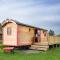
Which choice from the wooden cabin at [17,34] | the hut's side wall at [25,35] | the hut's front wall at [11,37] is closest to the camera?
the hut's front wall at [11,37]

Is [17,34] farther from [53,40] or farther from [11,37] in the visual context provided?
[53,40]

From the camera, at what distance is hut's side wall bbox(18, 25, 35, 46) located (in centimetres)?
2951

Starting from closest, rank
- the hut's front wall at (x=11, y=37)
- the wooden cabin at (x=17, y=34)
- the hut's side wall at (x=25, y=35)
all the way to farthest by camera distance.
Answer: the hut's front wall at (x=11, y=37) → the wooden cabin at (x=17, y=34) → the hut's side wall at (x=25, y=35)

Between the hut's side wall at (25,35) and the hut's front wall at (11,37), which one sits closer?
the hut's front wall at (11,37)

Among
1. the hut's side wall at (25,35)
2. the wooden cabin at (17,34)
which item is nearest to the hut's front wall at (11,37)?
the wooden cabin at (17,34)

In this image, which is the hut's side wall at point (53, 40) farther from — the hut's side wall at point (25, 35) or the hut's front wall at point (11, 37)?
the hut's front wall at point (11, 37)

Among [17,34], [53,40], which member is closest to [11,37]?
[17,34]

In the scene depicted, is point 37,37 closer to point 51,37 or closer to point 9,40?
point 51,37

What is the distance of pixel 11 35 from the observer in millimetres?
29266

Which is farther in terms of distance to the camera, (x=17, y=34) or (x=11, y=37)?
(x=11, y=37)

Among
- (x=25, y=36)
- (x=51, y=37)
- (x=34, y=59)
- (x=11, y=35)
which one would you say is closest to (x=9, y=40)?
(x=11, y=35)

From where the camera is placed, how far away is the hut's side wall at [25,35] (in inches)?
1162

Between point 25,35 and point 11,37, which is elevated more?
point 25,35

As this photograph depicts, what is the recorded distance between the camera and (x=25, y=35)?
31062 millimetres
